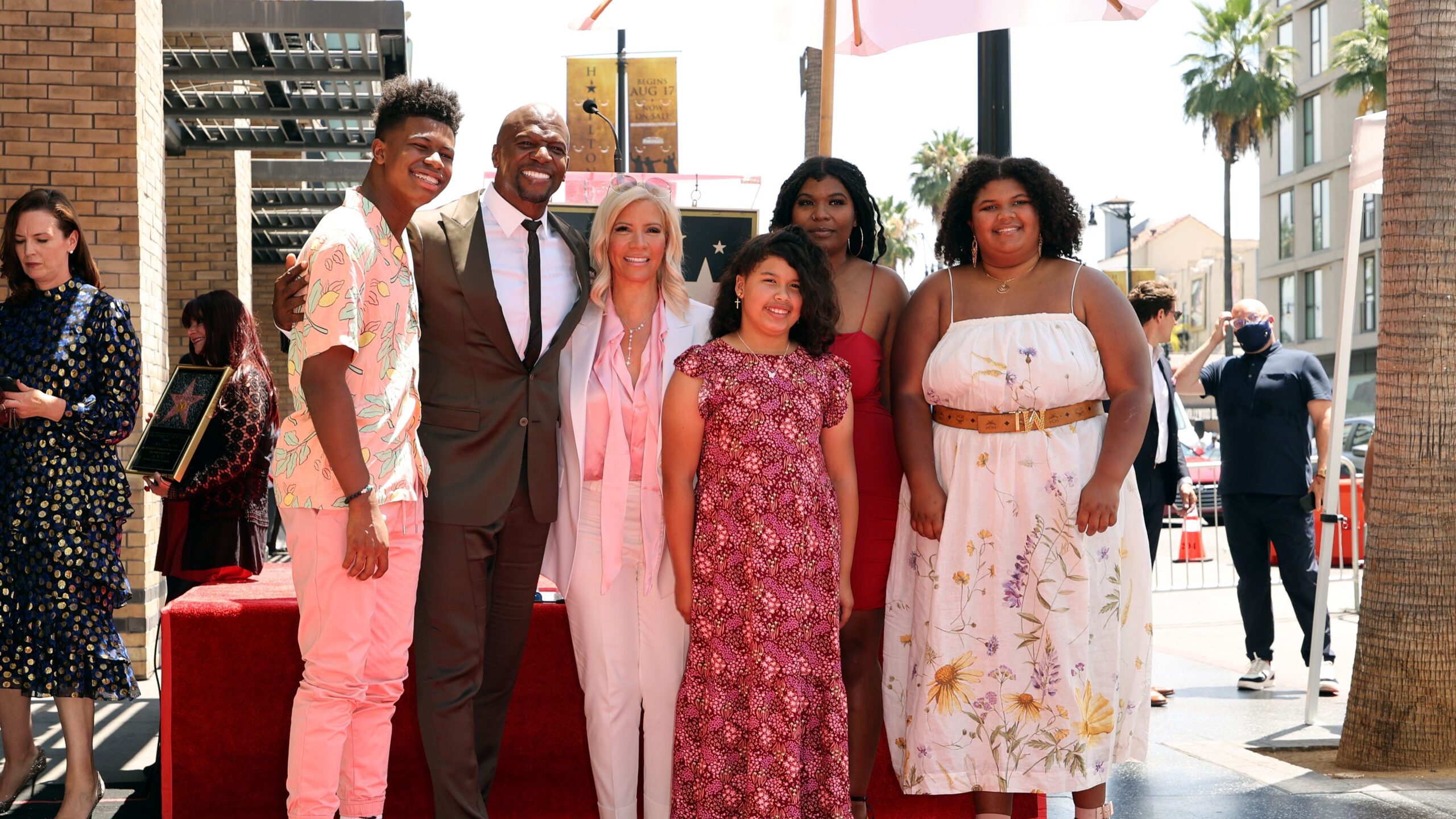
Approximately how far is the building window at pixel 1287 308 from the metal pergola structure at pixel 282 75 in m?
40.6

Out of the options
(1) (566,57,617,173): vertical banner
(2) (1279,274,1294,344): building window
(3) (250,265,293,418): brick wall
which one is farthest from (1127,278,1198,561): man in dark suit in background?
(2) (1279,274,1294,344): building window

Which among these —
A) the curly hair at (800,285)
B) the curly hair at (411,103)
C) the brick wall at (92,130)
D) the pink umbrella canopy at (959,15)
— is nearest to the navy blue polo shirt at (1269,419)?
the pink umbrella canopy at (959,15)

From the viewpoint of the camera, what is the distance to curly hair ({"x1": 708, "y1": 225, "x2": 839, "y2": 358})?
3.74 m

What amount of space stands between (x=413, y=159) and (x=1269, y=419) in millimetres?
5767

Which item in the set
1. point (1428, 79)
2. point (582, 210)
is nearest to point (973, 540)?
point (582, 210)

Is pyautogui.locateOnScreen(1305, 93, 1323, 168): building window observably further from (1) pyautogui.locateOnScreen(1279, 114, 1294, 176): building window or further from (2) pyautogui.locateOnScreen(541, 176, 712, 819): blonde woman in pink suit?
(2) pyautogui.locateOnScreen(541, 176, 712, 819): blonde woman in pink suit

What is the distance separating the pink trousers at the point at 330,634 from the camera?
3264mm

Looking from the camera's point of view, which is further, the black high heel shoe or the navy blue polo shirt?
the navy blue polo shirt

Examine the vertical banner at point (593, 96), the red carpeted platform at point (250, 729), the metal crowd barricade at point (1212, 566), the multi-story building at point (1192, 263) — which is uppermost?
the multi-story building at point (1192, 263)

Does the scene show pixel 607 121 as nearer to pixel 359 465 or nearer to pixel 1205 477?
pixel 359 465

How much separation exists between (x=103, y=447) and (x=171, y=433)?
270 millimetres

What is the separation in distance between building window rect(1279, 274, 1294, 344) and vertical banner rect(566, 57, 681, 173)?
38211 mm

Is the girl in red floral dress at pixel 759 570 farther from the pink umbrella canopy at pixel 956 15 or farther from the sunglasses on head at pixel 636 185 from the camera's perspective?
the pink umbrella canopy at pixel 956 15

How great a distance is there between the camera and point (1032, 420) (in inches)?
150
